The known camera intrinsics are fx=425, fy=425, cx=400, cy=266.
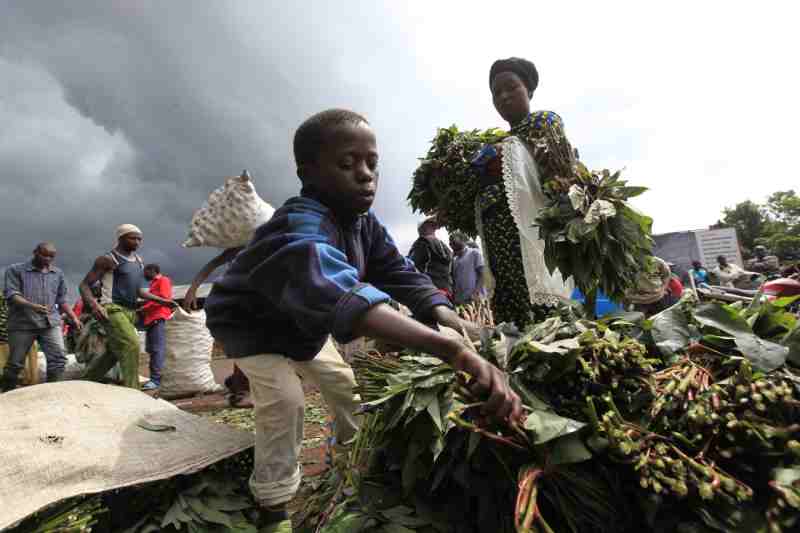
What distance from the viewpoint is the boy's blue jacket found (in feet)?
3.82

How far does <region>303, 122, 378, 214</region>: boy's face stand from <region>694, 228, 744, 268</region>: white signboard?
18.4 meters

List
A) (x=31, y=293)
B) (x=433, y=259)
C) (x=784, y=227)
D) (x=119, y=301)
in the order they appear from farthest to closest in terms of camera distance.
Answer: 1. (x=784, y=227)
2. (x=433, y=259)
3. (x=31, y=293)
4. (x=119, y=301)

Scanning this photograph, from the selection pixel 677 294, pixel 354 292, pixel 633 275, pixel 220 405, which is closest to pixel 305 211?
pixel 354 292

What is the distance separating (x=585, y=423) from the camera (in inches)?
39.9

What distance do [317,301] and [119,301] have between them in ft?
14.5

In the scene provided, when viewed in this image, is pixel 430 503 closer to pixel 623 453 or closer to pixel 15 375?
pixel 623 453

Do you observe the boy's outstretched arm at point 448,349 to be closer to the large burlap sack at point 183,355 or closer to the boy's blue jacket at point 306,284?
the boy's blue jacket at point 306,284

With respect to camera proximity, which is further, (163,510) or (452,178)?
(452,178)

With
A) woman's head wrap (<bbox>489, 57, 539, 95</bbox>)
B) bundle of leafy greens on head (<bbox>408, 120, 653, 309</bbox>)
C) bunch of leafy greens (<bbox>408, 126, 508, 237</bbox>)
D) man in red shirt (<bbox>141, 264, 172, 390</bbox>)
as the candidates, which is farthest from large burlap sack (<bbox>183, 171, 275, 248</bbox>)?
man in red shirt (<bbox>141, 264, 172, 390</bbox>)

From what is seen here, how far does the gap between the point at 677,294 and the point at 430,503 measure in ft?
16.8

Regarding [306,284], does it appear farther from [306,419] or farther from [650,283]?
[306,419]

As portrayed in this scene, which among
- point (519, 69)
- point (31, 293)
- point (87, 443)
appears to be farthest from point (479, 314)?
point (31, 293)

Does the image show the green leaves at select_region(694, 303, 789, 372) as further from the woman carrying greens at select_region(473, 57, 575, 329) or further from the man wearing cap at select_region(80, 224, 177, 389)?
A: the man wearing cap at select_region(80, 224, 177, 389)

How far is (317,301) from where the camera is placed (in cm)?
117
